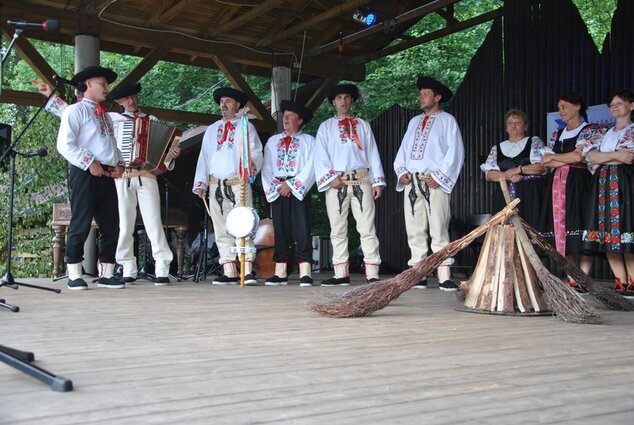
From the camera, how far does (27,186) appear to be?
28.2 feet

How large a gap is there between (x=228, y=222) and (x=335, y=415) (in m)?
3.96

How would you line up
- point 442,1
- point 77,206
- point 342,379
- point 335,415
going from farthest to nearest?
point 442,1 → point 77,206 → point 342,379 → point 335,415

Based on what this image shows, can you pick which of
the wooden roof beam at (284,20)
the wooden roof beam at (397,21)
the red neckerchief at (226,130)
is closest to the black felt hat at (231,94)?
the red neckerchief at (226,130)

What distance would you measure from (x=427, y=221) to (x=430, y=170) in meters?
0.48

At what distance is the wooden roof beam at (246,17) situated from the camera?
8.12m

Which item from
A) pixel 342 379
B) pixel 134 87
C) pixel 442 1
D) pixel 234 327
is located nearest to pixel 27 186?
pixel 134 87

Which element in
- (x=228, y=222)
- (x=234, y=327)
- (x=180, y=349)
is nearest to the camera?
(x=180, y=349)

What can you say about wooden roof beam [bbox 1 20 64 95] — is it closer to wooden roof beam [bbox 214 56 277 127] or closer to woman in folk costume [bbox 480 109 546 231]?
wooden roof beam [bbox 214 56 277 127]

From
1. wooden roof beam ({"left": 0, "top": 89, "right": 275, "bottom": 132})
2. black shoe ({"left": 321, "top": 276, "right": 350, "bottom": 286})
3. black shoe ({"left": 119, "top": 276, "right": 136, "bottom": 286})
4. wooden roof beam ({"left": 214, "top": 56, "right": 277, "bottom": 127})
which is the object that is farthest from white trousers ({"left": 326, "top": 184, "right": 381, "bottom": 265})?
wooden roof beam ({"left": 0, "top": 89, "right": 275, "bottom": 132})

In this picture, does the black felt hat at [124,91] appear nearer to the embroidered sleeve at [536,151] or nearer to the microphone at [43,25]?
the microphone at [43,25]

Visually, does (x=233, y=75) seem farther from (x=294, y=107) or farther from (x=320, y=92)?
(x=294, y=107)

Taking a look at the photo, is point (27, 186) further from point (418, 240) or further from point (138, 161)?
point (418, 240)

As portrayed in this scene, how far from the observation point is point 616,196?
4.58 meters

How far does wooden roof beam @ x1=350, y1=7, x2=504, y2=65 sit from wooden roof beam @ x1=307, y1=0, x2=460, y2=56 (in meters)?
0.49
